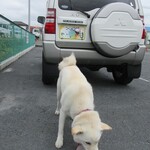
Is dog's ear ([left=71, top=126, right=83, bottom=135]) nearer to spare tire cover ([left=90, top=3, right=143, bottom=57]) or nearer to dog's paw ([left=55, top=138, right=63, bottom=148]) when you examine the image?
dog's paw ([left=55, top=138, right=63, bottom=148])

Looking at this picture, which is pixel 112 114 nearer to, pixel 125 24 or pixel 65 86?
pixel 65 86

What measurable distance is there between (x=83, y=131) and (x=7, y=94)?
3406 mm

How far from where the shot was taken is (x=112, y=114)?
4824 mm

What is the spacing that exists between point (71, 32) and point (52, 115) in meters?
1.95

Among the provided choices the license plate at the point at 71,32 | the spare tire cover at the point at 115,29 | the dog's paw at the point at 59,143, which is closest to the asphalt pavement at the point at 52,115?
the dog's paw at the point at 59,143

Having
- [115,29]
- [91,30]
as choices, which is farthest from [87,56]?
[115,29]

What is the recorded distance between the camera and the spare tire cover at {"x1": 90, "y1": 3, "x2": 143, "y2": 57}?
5.76 metres

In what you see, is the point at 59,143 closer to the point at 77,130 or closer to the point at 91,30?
the point at 77,130

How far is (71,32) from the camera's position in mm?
5953

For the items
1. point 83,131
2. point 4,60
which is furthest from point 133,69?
point 4,60

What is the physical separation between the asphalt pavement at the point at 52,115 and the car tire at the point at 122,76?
0.17 meters

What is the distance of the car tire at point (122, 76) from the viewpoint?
6928 millimetres

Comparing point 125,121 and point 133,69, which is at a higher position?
point 133,69

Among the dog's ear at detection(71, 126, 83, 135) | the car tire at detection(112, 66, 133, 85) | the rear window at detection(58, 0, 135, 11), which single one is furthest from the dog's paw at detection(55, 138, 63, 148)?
the car tire at detection(112, 66, 133, 85)
